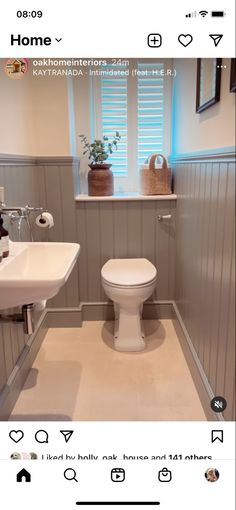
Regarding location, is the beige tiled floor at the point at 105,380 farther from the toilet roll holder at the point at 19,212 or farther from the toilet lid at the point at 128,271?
the toilet roll holder at the point at 19,212

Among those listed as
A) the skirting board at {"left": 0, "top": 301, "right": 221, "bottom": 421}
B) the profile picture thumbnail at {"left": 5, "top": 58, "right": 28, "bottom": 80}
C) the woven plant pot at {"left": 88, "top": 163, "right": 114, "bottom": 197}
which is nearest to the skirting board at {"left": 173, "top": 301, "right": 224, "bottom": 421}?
the skirting board at {"left": 0, "top": 301, "right": 221, "bottom": 421}

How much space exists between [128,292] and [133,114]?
685mm

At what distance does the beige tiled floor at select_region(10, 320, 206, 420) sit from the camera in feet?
3.76

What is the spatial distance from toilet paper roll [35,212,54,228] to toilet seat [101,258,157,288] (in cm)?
33

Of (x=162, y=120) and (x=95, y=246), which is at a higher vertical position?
(x=162, y=120)
